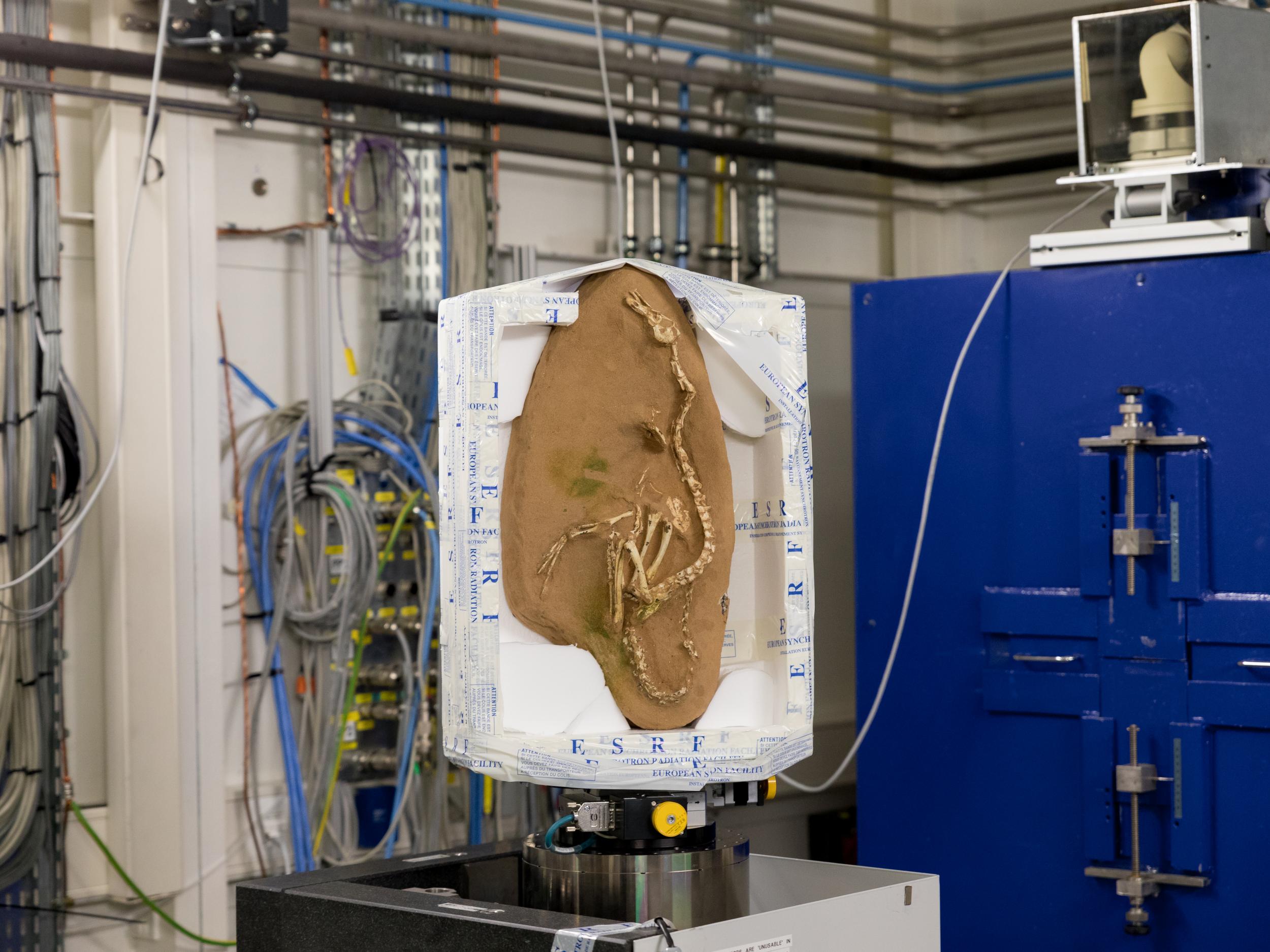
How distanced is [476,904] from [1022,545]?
190 cm

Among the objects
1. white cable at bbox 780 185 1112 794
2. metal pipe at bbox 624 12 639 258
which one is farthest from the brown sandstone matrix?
metal pipe at bbox 624 12 639 258

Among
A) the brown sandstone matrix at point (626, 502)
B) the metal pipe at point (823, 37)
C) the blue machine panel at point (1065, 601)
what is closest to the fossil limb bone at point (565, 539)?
the brown sandstone matrix at point (626, 502)

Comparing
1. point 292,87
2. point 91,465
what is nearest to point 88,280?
point 91,465

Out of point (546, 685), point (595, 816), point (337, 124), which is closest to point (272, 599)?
point (337, 124)

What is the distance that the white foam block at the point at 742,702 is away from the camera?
6.14ft

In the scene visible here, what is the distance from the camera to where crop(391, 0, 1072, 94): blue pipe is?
348 centimetres

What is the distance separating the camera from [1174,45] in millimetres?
2973

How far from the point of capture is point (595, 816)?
171cm

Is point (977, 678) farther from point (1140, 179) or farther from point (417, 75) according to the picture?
point (417, 75)

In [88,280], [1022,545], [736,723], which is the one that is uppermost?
[88,280]

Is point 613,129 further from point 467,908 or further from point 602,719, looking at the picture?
point 467,908

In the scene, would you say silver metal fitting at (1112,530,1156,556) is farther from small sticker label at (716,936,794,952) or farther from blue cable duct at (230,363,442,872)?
small sticker label at (716,936,794,952)

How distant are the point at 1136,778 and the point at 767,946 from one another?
5.32 feet

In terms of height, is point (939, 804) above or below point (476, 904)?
below
